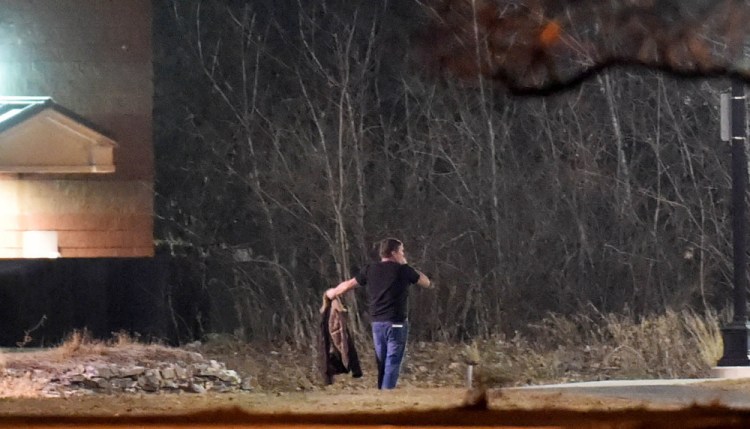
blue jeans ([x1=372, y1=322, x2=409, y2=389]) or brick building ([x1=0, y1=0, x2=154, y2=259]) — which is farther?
A: brick building ([x1=0, y1=0, x2=154, y2=259])

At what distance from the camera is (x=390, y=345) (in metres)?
13.3

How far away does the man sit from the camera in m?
13.2

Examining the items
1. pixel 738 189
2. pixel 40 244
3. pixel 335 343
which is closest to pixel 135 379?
pixel 335 343

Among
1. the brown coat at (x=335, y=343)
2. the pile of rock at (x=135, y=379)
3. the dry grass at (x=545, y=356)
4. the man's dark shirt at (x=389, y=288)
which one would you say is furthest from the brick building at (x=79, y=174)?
the man's dark shirt at (x=389, y=288)

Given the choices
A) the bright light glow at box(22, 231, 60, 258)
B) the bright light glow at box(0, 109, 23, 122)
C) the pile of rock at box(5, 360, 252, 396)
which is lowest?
the pile of rock at box(5, 360, 252, 396)

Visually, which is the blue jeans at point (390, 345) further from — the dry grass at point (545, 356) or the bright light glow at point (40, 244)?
the bright light glow at point (40, 244)

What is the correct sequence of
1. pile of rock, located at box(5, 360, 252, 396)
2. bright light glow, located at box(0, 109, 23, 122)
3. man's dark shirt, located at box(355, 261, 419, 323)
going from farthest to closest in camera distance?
bright light glow, located at box(0, 109, 23, 122) → pile of rock, located at box(5, 360, 252, 396) → man's dark shirt, located at box(355, 261, 419, 323)

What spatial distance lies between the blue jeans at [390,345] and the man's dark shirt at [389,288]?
77 millimetres

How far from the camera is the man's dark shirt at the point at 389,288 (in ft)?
43.2

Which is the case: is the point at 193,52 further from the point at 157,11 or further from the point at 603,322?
the point at 603,322

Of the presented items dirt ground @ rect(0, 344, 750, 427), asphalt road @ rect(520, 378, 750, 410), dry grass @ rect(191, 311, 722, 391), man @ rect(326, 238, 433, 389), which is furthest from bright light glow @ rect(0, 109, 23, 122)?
asphalt road @ rect(520, 378, 750, 410)

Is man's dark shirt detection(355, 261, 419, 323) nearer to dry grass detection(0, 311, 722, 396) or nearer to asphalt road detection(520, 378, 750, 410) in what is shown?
dry grass detection(0, 311, 722, 396)

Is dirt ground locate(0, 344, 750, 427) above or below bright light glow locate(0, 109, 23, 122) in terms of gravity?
below

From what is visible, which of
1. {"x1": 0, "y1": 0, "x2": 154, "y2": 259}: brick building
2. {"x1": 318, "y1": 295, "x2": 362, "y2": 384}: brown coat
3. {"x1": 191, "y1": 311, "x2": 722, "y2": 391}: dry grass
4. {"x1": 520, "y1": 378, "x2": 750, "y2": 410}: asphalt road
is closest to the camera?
{"x1": 520, "y1": 378, "x2": 750, "y2": 410}: asphalt road
